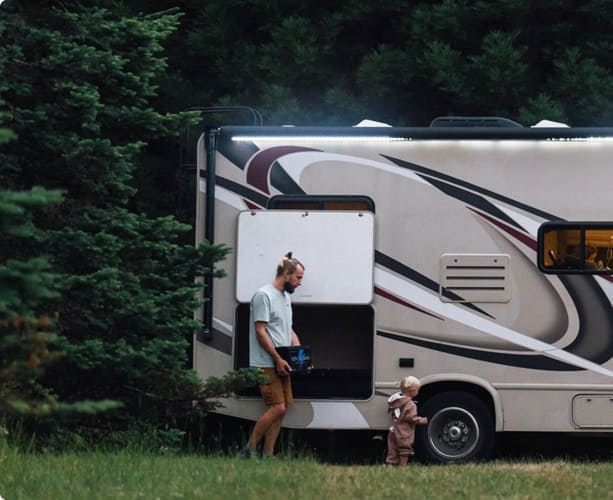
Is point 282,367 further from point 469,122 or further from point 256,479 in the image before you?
point 469,122

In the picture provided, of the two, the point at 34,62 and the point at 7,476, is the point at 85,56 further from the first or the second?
the point at 7,476

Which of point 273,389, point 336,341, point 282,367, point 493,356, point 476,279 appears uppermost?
point 476,279

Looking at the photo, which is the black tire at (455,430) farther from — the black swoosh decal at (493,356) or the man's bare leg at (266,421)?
the man's bare leg at (266,421)

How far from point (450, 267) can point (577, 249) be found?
1078mm

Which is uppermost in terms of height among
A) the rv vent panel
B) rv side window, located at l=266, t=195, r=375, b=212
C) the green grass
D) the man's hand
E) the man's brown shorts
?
rv side window, located at l=266, t=195, r=375, b=212

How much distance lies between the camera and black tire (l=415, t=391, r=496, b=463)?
12281 mm

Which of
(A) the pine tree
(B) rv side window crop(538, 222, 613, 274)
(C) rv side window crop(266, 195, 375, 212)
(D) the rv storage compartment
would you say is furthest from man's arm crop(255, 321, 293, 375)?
(B) rv side window crop(538, 222, 613, 274)

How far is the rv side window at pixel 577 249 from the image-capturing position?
12297mm

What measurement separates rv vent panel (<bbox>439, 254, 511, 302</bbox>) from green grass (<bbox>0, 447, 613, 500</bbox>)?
1.83 meters

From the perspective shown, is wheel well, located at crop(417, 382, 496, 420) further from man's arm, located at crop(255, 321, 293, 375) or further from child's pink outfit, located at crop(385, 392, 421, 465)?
man's arm, located at crop(255, 321, 293, 375)

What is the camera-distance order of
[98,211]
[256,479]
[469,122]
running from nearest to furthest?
[256,479] → [98,211] → [469,122]

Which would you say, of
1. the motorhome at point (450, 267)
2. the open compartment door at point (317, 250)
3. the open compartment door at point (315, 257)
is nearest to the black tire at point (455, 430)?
the motorhome at point (450, 267)

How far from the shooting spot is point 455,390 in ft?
40.7

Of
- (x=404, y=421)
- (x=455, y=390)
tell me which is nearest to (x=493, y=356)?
(x=455, y=390)
